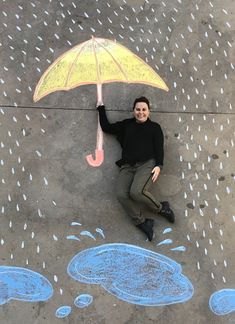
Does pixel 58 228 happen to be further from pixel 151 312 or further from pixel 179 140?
pixel 179 140

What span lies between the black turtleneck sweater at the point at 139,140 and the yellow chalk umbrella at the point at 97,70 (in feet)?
0.87

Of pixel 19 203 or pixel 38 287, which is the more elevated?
pixel 19 203

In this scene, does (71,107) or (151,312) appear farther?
(71,107)

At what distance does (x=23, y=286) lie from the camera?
4.55 m

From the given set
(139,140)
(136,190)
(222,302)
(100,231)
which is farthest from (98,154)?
(222,302)

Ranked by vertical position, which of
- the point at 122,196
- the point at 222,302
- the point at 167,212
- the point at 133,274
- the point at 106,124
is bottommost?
the point at 222,302

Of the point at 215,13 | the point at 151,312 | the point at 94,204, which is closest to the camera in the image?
the point at 151,312

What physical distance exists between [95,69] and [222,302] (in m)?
2.74

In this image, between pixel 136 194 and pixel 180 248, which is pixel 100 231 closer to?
pixel 136 194

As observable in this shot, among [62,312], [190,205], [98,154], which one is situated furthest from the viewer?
[98,154]

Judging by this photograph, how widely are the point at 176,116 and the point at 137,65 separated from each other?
2.32 ft

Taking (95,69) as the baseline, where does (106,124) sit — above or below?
below

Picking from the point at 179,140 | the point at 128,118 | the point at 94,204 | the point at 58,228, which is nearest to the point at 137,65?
the point at 128,118

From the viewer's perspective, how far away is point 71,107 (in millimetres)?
5027
